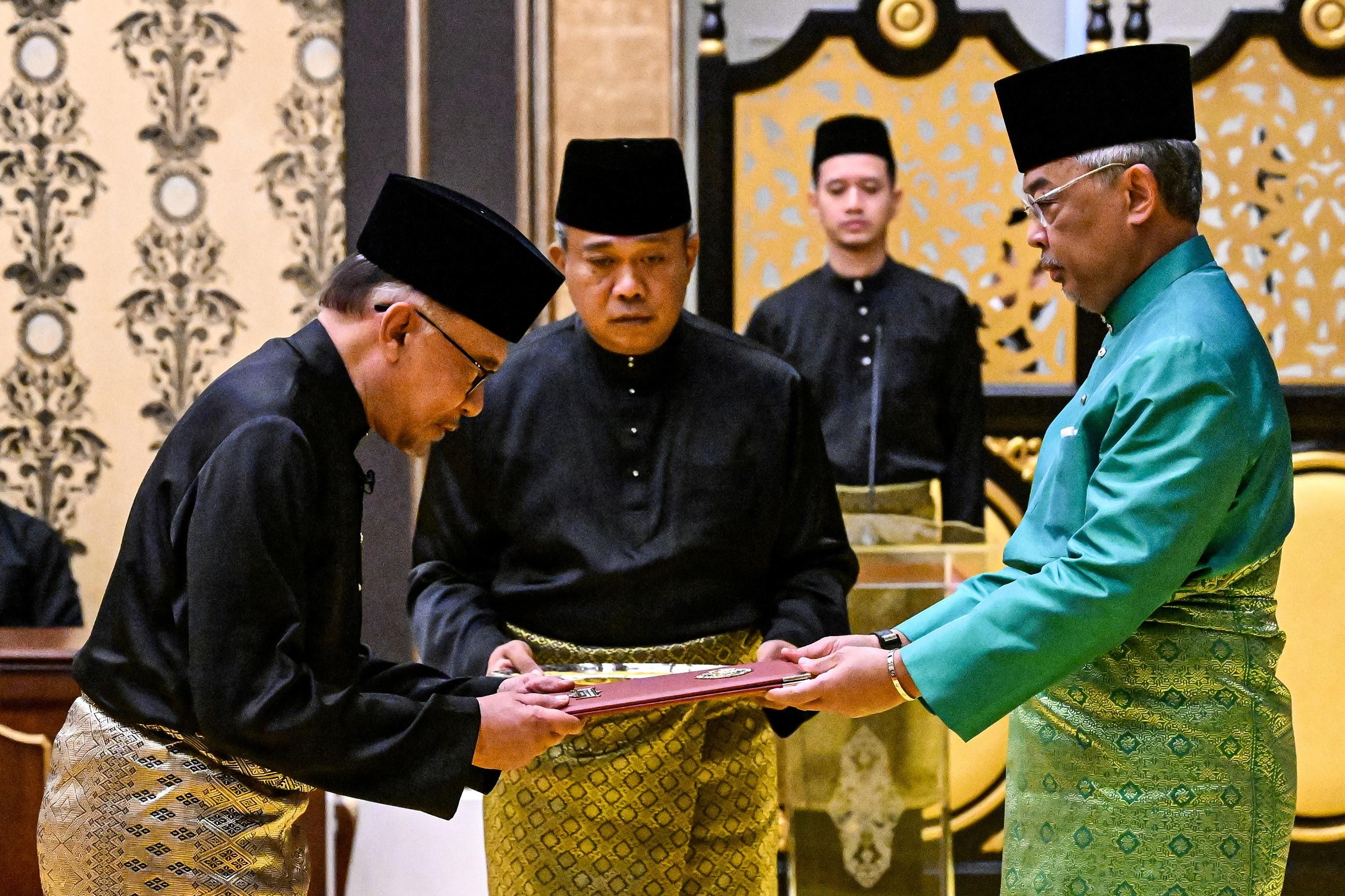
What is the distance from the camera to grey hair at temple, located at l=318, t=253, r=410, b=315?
2148 millimetres

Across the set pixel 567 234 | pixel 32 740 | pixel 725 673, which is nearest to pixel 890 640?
pixel 725 673

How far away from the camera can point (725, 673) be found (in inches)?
92.5

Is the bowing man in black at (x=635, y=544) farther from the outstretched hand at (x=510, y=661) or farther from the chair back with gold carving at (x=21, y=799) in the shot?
the chair back with gold carving at (x=21, y=799)

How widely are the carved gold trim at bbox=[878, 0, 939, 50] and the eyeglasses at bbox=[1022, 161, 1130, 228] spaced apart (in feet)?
8.87

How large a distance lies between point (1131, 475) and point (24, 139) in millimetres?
4033

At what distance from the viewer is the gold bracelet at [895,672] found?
90.4 inches

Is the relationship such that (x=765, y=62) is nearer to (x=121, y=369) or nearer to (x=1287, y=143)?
(x=1287, y=143)

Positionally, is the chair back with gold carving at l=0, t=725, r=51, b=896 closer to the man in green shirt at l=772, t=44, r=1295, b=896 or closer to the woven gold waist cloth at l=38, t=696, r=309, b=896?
the woven gold waist cloth at l=38, t=696, r=309, b=896

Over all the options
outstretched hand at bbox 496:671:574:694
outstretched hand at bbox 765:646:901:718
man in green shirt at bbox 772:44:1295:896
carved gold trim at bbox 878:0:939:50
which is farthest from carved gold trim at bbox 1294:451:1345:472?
outstretched hand at bbox 496:671:574:694

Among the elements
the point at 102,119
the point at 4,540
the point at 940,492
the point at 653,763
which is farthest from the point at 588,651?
the point at 102,119

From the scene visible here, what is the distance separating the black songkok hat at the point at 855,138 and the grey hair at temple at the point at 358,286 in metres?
2.61

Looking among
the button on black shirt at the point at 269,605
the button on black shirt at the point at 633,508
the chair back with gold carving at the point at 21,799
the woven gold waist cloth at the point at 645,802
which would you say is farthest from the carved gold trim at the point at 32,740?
the button on black shirt at the point at 269,605

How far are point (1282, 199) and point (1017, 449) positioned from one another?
120 centimetres

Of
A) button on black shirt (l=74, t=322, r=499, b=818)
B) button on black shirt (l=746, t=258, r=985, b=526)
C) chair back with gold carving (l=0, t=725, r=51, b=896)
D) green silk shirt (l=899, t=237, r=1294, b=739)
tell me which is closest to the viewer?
button on black shirt (l=74, t=322, r=499, b=818)
